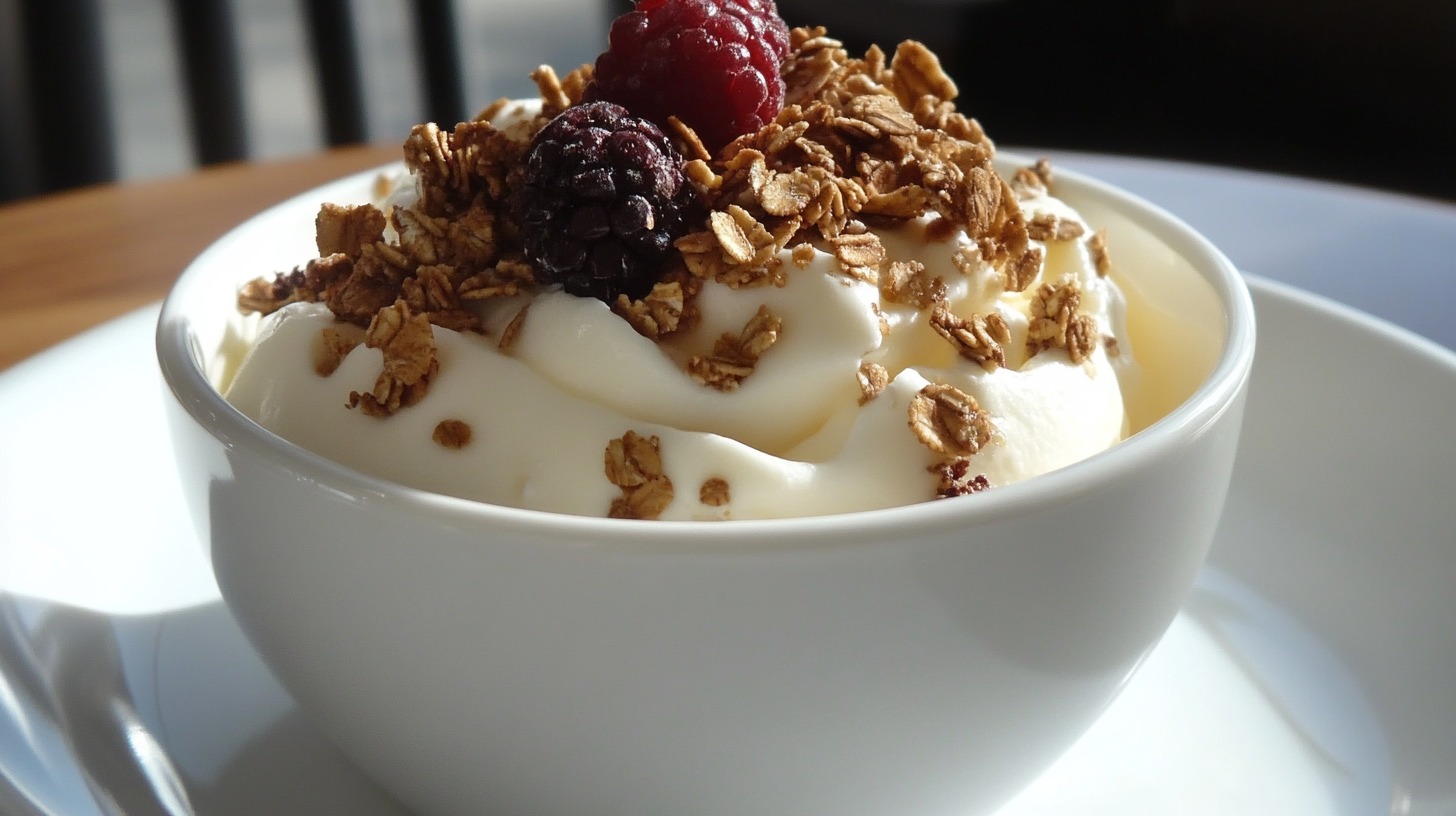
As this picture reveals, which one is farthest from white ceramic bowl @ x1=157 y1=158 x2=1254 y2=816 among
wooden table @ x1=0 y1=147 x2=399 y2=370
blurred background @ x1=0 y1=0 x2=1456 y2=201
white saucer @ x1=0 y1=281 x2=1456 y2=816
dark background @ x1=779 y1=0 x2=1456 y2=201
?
Result: dark background @ x1=779 y1=0 x2=1456 y2=201

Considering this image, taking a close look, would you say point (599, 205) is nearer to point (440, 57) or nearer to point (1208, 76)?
point (440, 57)

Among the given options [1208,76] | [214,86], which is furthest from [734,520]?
[1208,76]

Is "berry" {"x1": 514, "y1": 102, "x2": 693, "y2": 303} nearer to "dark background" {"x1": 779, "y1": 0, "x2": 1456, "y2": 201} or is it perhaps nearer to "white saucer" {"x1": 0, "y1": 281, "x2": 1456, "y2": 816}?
"white saucer" {"x1": 0, "y1": 281, "x2": 1456, "y2": 816}

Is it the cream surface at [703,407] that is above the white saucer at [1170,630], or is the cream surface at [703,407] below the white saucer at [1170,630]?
above

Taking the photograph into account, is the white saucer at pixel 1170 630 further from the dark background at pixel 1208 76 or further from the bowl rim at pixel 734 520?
the dark background at pixel 1208 76

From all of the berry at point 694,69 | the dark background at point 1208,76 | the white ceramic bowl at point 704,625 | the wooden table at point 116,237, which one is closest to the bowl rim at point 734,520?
the white ceramic bowl at point 704,625

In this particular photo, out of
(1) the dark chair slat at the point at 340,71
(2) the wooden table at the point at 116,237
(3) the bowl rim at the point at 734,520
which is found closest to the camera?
(3) the bowl rim at the point at 734,520

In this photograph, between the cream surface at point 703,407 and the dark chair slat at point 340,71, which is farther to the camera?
the dark chair slat at point 340,71
